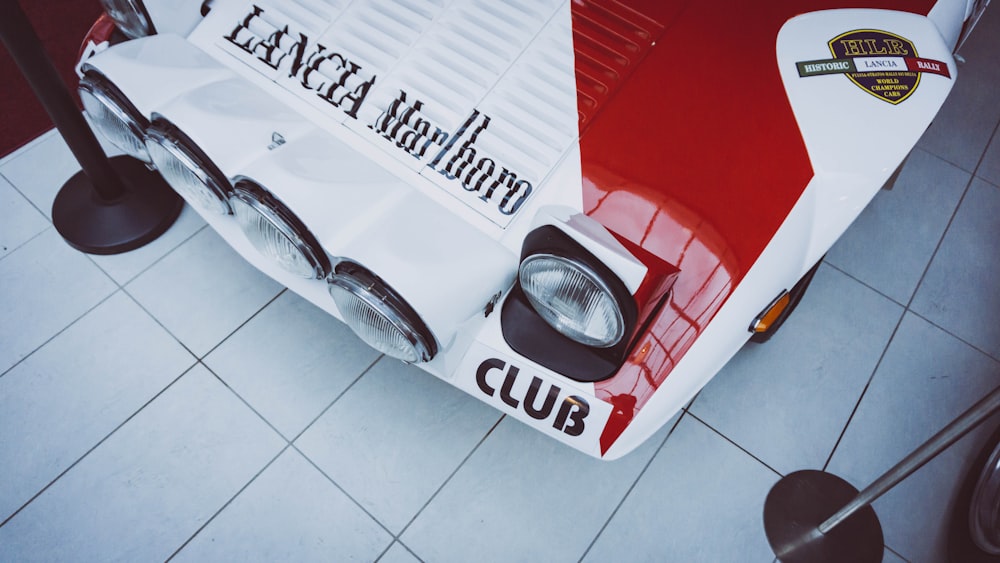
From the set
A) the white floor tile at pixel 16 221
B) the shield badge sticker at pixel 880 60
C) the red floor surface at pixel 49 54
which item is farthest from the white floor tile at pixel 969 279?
the red floor surface at pixel 49 54

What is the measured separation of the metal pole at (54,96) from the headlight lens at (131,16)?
212 millimetres

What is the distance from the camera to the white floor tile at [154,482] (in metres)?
1.62

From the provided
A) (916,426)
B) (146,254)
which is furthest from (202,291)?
(916,426)

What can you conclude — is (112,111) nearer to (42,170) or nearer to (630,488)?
(42,170)

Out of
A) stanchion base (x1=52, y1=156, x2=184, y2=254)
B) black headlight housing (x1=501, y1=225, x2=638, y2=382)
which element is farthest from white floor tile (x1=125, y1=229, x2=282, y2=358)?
black headlight housing (x1=501, y1=225, x2=638, y2=382)

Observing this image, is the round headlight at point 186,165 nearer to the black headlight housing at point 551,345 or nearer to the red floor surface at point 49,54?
the black headlight housing at point 551,345

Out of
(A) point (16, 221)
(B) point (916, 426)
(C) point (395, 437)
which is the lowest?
(B) point (916, 426)

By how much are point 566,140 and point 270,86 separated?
69 cm

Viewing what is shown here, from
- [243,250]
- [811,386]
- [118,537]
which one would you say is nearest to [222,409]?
[118,537]

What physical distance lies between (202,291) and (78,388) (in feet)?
1.38

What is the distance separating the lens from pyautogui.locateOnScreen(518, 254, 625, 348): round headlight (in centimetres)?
109

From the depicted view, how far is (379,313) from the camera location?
3.92ft

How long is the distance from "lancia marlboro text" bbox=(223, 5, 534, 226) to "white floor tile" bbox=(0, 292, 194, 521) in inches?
36.5

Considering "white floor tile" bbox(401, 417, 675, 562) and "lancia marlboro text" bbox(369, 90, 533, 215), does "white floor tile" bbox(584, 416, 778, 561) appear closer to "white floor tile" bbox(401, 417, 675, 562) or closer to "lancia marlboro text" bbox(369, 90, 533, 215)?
"white floor tile" bbox(401, 417, 675, 562)
